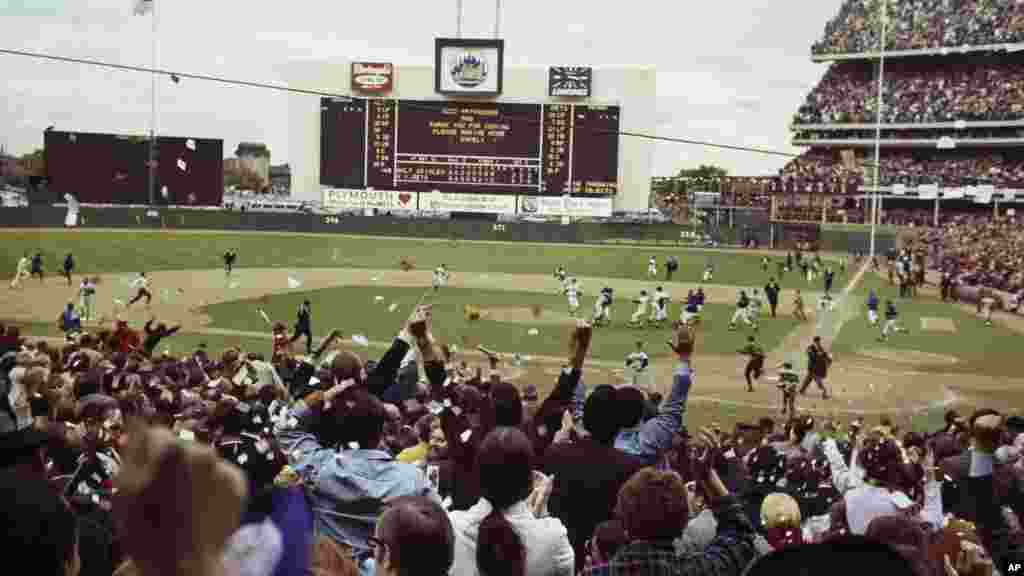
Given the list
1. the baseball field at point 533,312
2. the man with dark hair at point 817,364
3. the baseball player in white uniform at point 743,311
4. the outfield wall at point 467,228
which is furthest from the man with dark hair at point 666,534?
the outfield wall at point 467,228

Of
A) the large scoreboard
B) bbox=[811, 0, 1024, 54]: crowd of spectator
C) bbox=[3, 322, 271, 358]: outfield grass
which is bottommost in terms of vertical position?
bbox=[3, 322, 271, 358]: outfield grass

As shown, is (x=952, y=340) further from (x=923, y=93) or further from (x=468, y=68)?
(x=923, y=93)

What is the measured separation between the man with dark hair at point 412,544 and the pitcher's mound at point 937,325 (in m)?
35.1

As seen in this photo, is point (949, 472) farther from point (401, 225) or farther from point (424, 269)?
point (401, 225)

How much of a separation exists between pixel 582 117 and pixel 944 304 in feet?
107

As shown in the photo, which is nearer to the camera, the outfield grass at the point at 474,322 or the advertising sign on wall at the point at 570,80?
the outfield grass at the point at 474,322

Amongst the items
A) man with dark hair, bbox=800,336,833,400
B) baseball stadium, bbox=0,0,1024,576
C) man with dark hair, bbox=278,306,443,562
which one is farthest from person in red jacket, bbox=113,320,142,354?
man with dark hair, bbox=800,336,833,400

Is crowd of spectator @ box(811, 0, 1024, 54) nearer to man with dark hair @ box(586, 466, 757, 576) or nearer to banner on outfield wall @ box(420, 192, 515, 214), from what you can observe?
banner on outfield wall @ box(420, 192, 515, 214)

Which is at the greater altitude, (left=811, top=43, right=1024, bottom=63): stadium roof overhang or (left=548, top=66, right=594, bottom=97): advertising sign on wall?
(left=811, top=43, right=1024, bottom=63): stadium roof overhang

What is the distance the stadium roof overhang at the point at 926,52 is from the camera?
3041 inches

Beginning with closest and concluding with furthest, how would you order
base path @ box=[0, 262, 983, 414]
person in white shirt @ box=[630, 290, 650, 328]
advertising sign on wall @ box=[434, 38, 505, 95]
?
1. base path @ box=[0, 262, 983, 414]
2. person in white shirt @ box=[630, 290, 650, 328]
3. advertising sign on wall @ box=[434, 38, 505, 95]

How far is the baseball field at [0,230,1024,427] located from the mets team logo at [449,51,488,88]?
52.6 feet

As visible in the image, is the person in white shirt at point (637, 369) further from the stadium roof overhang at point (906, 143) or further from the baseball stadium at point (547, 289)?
the stadium roof overhang at point (906, 143)

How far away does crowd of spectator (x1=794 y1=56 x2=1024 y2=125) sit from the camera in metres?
79.4
